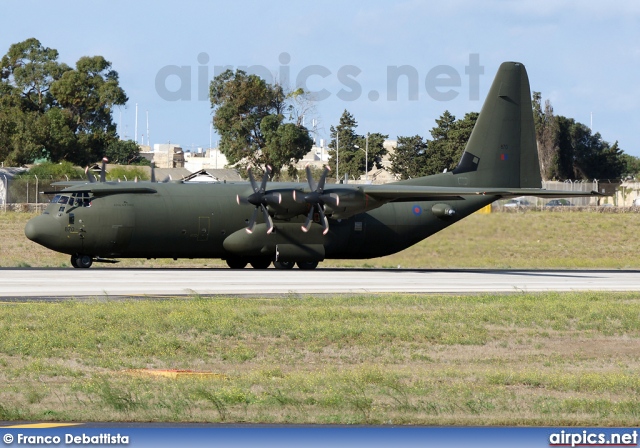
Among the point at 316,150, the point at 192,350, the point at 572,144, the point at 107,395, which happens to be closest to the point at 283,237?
the point at 192,350

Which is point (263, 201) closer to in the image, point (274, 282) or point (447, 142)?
point (274, 282)

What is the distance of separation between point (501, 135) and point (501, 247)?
5697 millimetres

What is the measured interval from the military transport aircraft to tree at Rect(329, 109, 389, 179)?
2771 inches

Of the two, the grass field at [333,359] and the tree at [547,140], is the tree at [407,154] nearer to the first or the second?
the tree at [547,140]

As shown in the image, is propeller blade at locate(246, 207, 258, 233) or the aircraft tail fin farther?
the aircraft tail fin

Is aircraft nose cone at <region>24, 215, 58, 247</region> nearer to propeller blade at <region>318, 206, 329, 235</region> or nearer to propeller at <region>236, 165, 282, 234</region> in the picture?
propeller at <region>236, 165, 282, 234</region>

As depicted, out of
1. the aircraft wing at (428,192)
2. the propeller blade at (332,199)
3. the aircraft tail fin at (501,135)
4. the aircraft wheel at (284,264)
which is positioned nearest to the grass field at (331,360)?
the propeller blade at (332,199)

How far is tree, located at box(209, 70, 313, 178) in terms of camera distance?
87.5 meters

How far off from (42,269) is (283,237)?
946cm

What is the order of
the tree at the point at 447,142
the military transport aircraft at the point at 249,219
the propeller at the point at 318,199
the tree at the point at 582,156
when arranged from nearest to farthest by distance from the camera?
the military transport aircraft at the point at 249,219
the propeller at the point at 318,199
the tree at the point at 447,142
the tree at the point at 582,156

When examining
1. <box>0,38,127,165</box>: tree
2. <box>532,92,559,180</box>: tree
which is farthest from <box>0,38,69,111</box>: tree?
<box>532,92,559,180</box>: tree

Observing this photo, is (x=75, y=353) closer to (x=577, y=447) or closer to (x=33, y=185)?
(x=577, y=447)

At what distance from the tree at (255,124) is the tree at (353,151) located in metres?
22.3

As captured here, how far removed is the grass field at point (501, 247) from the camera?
46.3 meters
